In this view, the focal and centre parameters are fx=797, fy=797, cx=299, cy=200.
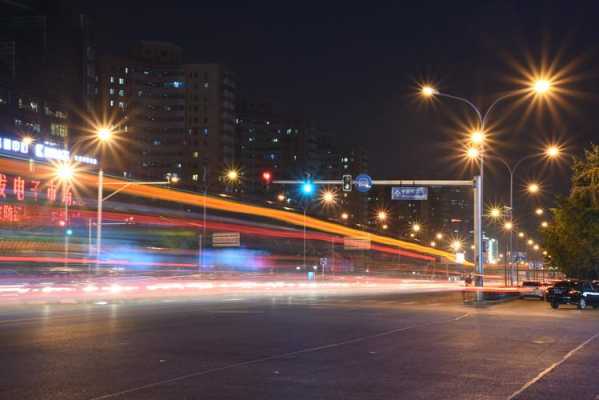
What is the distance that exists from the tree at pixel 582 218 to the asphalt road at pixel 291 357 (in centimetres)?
2447

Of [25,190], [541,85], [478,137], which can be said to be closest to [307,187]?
[478,137]

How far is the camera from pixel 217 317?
1006 inches

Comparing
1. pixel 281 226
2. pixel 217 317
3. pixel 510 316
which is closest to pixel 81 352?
pixel 217 317

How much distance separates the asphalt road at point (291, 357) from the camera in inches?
452

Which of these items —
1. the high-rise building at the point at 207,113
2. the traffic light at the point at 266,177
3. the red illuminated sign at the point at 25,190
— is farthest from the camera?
the high-rise building at the point at 207,113

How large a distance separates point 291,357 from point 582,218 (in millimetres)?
40347

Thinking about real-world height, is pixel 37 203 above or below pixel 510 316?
above

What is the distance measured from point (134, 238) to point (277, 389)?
61880 mm

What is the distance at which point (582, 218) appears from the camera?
168 ft

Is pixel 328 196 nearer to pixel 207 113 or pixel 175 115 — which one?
pixel 207 113

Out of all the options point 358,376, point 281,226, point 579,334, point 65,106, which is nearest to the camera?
point 358,376

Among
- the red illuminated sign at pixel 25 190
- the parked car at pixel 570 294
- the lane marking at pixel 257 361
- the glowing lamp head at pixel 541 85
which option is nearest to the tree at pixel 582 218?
the parked car at pixel 570 294

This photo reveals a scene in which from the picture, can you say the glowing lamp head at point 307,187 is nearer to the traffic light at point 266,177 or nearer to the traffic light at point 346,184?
the traffic light at point 346,184

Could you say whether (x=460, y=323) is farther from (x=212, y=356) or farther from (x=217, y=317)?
(x=212, y=356)
